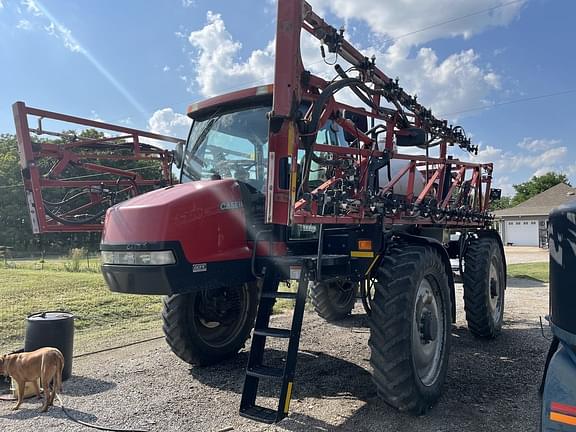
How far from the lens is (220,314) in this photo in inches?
211

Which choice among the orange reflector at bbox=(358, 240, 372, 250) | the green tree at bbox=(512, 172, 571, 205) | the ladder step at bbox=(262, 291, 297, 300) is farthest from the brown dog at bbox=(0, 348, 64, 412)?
the green tree at bbox=(512, 172, 571, 205)

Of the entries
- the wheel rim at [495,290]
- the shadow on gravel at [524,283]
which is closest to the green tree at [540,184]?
the shadow on gravel at [524,283]

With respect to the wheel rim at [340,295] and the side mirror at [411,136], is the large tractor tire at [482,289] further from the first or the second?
the side mirror at [411,136]

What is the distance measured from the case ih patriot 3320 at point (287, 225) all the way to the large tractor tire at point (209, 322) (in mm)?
15

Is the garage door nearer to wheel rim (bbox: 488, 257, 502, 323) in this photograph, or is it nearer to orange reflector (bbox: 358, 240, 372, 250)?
wheel rim (bbox: 488, 257, 502, 323)

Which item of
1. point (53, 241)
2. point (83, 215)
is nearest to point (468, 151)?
point (83, 215)

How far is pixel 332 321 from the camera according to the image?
7828mm

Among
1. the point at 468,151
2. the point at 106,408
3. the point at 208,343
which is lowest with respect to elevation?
the point at 106,408

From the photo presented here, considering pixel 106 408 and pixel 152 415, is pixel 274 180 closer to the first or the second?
pixel 152 415

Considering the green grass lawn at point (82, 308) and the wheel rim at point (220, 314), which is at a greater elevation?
the wheel rim at point (220, 314)

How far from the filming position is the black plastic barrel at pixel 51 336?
496 centimetres

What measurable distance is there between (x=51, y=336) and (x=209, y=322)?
168cm

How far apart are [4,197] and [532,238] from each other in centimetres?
4973

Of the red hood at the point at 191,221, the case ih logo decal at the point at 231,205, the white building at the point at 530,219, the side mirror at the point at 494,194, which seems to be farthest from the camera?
the white building at the point at 530,219
